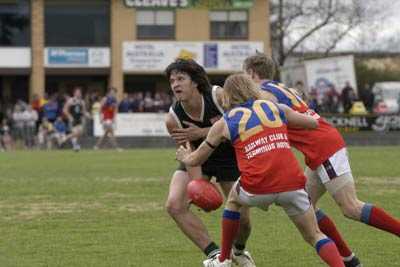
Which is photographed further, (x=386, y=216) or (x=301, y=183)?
(x=386, y=216)

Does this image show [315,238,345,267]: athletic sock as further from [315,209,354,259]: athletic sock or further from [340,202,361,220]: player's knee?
[315,209,354,259]: athletic sock

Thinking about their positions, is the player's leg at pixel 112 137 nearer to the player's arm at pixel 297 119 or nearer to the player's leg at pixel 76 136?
the player's leg at pixel 76 136

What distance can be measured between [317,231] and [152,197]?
23.2 feet

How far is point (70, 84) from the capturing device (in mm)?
47969

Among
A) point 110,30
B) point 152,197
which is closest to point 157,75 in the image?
point 110,30

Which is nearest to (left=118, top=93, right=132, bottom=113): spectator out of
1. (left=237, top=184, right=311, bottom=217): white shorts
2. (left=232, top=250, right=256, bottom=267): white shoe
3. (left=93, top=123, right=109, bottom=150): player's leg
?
(left=93, top=123, right=109, bottom=150): player's leg

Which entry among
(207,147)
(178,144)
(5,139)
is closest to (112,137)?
(5,139)

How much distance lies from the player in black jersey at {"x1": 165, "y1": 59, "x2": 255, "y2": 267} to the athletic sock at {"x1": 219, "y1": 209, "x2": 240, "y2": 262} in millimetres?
192

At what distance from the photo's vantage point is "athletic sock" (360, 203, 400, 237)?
808 cm

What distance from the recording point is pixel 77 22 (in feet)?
155

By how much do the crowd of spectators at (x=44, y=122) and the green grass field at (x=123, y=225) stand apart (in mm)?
13818

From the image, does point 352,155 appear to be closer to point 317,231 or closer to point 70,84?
point 317,231

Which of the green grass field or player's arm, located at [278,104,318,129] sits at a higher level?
player's arm, located at [278,104,318,129]

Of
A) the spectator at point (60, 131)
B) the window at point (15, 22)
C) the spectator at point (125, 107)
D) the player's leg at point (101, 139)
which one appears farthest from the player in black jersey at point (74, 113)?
the window at point (15, 22)
